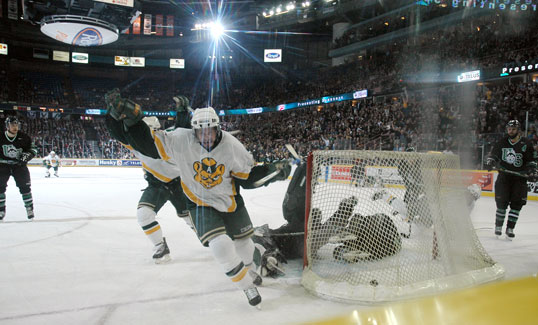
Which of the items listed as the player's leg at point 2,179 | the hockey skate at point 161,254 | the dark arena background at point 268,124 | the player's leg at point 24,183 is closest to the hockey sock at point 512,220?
the dark arena background at point 268,124

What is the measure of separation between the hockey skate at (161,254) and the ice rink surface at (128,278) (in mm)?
97

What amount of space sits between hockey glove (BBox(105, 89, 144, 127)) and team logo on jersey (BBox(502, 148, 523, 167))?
15.3 ft

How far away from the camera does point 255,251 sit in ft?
9.82

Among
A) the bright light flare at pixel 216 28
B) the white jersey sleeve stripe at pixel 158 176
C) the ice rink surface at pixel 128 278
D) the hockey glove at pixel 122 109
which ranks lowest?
the ice rink surface at pixel 128 278

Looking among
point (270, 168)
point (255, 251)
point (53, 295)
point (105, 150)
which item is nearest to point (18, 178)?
point (53, 295)

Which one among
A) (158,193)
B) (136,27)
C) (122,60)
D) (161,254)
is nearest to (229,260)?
(161,254)

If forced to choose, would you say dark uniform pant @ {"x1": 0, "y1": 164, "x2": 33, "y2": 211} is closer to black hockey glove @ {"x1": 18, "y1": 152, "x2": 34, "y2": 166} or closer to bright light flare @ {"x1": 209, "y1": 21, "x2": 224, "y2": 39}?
black hockey glove @ {"x1": 18, "y1": 152, "x2": 34, "y2": 166}

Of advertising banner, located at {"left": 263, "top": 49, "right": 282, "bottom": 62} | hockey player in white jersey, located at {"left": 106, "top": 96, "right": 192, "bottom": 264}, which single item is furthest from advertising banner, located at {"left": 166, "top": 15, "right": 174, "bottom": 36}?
hockey player in white jersey, located at {"left": 106, "top": 96, "right": 192, "bottom": 264}

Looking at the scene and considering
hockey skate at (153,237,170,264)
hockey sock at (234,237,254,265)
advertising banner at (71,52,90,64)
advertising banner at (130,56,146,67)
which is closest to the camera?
hockey sock at (234,237,254,265)

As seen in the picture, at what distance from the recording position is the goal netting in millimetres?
2713

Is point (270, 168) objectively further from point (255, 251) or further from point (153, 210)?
point (153, 210)

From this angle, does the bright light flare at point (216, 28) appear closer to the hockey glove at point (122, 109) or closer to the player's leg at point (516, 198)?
the player's leg at point (516, 198)

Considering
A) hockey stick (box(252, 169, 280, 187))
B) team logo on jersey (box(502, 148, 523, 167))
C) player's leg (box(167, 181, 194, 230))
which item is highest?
team logo on jersey (box(502, 148, 523, 167))

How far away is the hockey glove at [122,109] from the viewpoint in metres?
2.27
